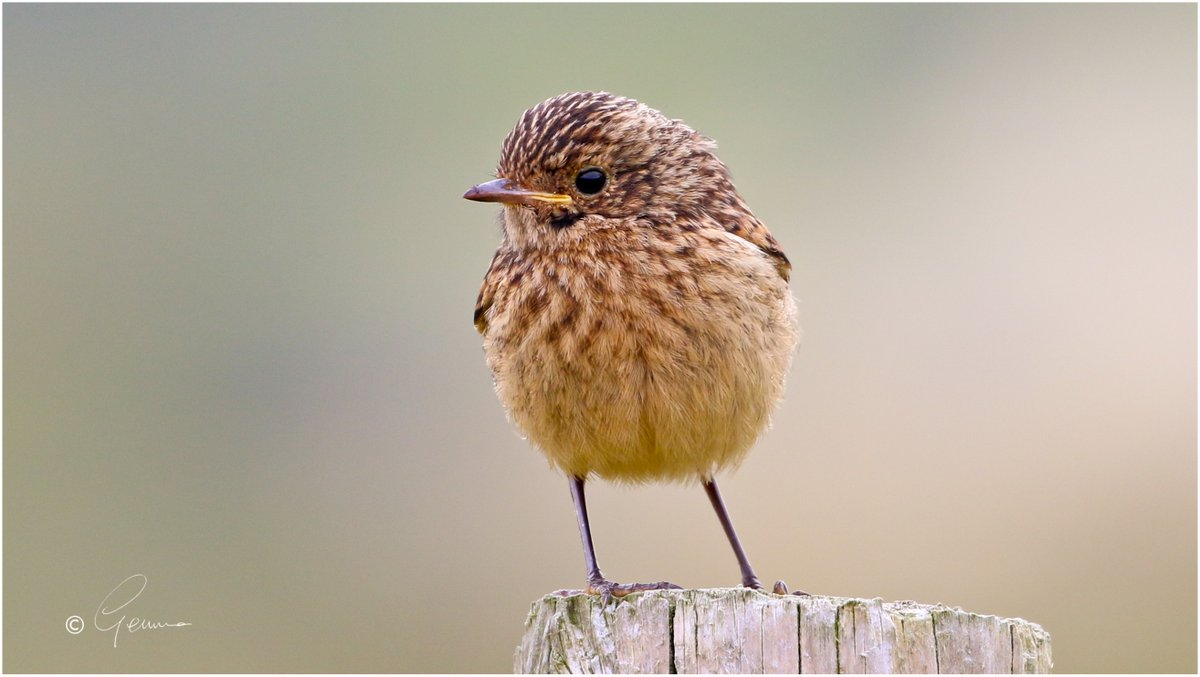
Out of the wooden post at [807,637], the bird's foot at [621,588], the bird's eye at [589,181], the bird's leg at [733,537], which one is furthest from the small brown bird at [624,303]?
the wooden post at [807,637]

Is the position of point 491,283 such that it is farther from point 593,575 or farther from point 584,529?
point 593,575

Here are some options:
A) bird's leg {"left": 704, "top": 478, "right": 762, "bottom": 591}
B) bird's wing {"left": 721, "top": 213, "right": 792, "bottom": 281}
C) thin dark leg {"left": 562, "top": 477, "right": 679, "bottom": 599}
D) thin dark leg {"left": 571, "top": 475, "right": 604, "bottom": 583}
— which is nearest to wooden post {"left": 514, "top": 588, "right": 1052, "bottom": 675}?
thin dark leg {"left": 562, "top": 477, "right": 679, "bottom": 599}

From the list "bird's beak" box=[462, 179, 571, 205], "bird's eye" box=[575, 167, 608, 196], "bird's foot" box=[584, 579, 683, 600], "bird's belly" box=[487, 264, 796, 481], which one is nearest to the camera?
"bird's foot" box=[584, 579, 683, 600]

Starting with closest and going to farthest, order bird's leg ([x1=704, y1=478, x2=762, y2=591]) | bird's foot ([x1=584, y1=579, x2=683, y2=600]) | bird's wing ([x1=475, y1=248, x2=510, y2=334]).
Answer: bird's foot ([x1=584, y1=579, x2=683, y2=600])
bird's wing ([x1=475, y1=248, x2=510, y2=334])
bird's leg ([x1=704, y1=478, x2=762, y2=591])

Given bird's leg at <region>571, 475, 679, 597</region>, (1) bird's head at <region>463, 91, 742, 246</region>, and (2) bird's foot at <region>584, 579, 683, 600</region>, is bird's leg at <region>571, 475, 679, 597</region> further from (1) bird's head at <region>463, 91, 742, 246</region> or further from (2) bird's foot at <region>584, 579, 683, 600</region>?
(1) bird's head at <region>463, 91, 742, 246</region>

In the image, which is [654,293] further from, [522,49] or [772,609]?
[522,49]

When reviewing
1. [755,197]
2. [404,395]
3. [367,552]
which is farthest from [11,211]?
[755,197]
